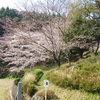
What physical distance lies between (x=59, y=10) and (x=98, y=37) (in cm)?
569

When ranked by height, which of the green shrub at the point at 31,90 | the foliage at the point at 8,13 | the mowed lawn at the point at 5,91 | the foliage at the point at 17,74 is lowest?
the mowed lawn at the point at 5,91

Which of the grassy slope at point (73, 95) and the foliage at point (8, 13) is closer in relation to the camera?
the grassy slope at point (73, 95)

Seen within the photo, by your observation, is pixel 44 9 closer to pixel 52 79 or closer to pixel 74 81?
pixel 52 79

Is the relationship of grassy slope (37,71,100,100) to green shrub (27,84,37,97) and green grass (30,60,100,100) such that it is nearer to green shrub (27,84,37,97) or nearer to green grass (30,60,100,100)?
green grass (30,60,100,100)

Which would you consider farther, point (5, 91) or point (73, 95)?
point (5, 91)

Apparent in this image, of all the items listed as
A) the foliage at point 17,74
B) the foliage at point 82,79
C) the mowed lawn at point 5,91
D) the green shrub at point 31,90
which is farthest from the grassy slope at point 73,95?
the foliage at point 17,74

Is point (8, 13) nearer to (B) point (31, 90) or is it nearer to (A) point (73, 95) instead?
(B) point (31, 90)

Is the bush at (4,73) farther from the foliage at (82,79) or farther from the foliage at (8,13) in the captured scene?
the foliage at (8,13)

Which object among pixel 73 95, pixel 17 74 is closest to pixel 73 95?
pixel 73 95

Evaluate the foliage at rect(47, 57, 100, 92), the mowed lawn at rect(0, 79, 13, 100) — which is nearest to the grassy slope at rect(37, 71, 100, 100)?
the foliage at rect(47, 57, 100, 92)

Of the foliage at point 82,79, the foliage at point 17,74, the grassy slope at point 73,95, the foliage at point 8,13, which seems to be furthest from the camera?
the foliage at point 8,13

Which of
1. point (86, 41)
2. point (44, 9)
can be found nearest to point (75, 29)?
point (86, 41)

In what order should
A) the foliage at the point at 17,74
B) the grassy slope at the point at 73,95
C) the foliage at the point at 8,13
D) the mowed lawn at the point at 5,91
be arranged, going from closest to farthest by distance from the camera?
the grassy slope at the point at 73,95
the mowed lawn at the point at 5,91
the foliage at the point at 17,74
the foliage at the point at 8,13

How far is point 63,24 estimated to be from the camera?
12523mm
